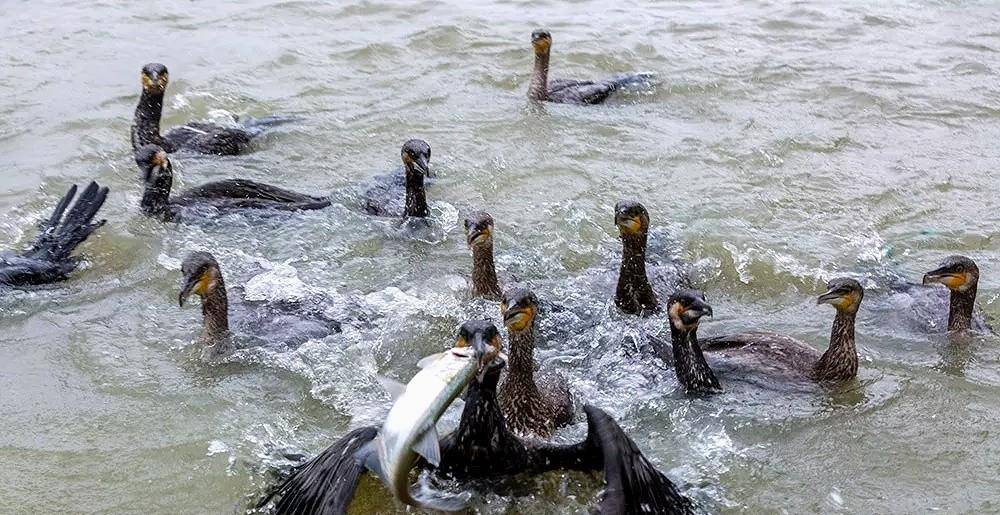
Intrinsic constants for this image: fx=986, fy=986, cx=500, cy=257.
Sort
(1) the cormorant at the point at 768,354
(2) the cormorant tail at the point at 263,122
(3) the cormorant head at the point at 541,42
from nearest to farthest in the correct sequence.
Answer: (1) the cormorant at the point at 768,354 → (2) the cormorant tail at the point at 263,122 → (3) the cormorant head at the point at 541,42

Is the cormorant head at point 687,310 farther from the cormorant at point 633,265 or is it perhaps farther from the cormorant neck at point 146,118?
the cormorant neck at point 146,118

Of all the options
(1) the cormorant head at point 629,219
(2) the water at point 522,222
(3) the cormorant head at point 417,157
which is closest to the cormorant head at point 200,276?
(2) the water at point 522,222

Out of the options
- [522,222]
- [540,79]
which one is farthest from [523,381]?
[540,79]

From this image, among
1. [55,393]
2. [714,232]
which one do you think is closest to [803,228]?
[714,232]

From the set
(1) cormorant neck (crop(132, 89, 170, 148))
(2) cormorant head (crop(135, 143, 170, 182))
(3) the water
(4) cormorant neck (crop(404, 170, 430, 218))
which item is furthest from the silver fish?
(1) cormorant neck (crop(132, 89, 170, 148))

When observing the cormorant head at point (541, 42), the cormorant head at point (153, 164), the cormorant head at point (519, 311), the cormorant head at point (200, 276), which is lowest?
the cormorant head at point (200, 276)

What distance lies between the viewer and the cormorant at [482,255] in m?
6.34

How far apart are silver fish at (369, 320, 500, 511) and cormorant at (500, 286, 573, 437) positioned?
3.05 ft

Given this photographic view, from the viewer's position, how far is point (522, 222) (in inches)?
317

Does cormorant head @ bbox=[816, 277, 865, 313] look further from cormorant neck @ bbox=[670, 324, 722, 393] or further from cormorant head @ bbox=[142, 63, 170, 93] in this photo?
cormorant head @ bbox=[142, 63, 170, 93]

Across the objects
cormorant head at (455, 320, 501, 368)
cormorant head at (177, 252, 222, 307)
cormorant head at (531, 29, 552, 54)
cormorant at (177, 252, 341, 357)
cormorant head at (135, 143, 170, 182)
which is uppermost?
cormorant head at (531, 29, 552, 54)

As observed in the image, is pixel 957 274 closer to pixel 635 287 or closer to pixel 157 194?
pixel 635 287

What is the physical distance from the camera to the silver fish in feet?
12.4

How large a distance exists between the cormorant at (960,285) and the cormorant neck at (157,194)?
5500 millimetres
